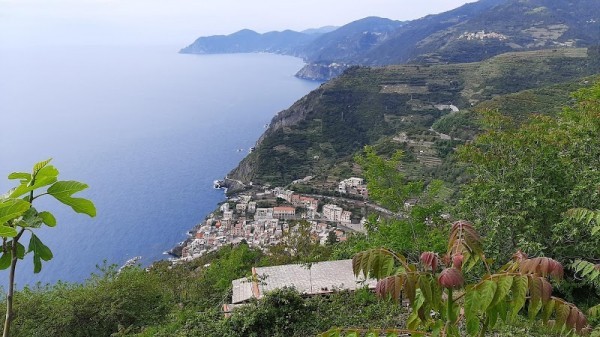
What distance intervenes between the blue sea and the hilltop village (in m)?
3.04

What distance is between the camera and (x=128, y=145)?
208ft

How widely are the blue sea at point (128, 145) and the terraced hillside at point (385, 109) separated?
7.58m

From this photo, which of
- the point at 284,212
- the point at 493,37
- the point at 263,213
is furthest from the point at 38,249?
the point at 493,37

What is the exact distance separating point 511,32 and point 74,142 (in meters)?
126

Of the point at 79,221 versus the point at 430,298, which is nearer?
the point at 430,298

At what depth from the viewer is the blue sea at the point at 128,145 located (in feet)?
124

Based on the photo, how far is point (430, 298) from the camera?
1.52m

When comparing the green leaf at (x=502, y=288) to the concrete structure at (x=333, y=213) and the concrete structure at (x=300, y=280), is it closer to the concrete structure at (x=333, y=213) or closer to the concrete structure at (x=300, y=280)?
the concrete structure at (x=300, y=280)

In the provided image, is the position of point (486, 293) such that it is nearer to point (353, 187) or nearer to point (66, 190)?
point (66, 190)

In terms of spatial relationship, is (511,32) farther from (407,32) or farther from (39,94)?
(39,94)

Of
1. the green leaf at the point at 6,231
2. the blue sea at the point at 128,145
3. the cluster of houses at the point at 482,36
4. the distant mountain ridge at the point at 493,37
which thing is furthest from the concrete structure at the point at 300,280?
the cluster of houses at the point at 482,36

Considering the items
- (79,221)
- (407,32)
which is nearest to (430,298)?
(79,221)

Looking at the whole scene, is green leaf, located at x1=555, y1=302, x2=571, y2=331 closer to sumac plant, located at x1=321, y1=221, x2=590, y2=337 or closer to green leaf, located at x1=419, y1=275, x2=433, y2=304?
sumac plant, located at x1=321, y1=221, x2=590, y2=337

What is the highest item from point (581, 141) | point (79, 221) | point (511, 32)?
point (511, 32)
